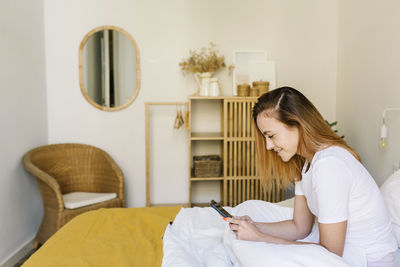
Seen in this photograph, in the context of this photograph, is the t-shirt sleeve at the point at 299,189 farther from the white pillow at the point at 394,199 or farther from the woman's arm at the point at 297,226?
the white pillow at the point at 394,199

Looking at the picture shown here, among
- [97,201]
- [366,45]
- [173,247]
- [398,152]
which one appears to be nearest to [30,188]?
[97,201]

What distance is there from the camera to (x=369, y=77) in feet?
8.30

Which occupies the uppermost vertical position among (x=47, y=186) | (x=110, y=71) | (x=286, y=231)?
(x=110, y=71)

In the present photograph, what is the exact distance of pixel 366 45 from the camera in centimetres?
257

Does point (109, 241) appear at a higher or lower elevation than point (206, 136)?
lower

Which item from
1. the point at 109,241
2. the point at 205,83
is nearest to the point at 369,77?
the point at 205,83

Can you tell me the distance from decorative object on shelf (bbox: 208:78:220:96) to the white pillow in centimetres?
171

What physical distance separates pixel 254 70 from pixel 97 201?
1985 millimetres

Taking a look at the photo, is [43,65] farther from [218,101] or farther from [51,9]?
[218,101]

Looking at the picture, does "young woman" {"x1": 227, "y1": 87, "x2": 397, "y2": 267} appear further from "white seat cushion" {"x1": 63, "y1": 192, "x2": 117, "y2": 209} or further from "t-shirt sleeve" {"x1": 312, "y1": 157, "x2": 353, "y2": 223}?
"white seat cushion" {"x1": 63, "y1": 192, "x2": 117, "y2": 209}

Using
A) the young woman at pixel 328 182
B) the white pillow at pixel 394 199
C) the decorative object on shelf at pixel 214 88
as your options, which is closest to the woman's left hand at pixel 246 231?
the young woman at pixel 328 182

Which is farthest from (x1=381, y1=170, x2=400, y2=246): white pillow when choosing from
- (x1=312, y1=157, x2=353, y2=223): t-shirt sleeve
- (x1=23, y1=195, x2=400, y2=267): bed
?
(x1=312, y1=157, x2=353, y2=223): t-shirt sleeve

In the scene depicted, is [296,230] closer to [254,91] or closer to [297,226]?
[297,226]

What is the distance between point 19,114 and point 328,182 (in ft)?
8.47
